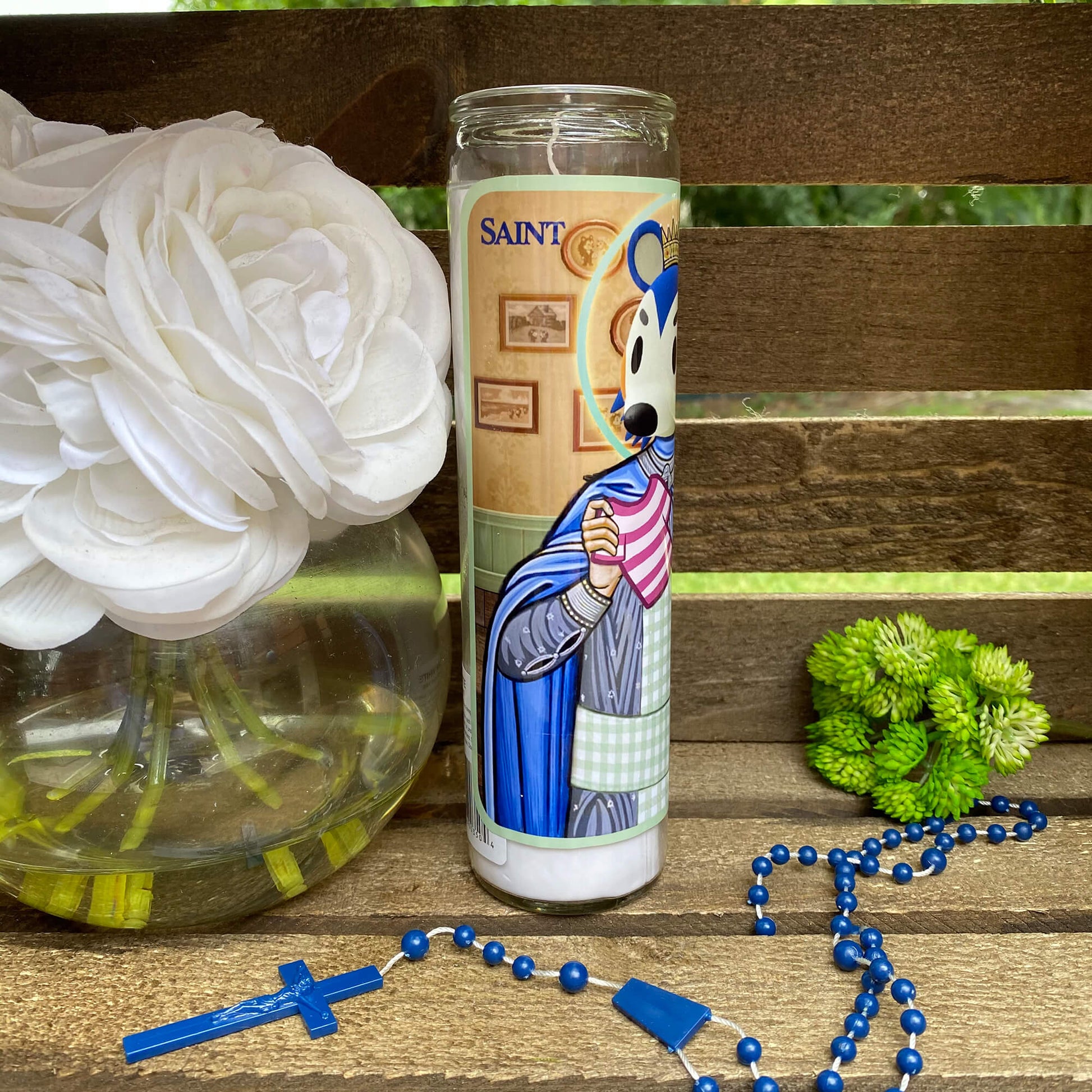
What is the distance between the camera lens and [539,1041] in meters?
0.40

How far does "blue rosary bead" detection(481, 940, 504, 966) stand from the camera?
0.44m

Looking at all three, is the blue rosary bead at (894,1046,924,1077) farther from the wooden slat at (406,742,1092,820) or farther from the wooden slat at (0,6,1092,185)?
the wooden slat at (0,6,1092,185)

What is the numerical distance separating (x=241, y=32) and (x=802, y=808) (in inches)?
20.1

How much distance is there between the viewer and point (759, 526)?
24.5 inches

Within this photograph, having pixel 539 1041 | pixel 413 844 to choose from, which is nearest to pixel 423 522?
pixel 413 844

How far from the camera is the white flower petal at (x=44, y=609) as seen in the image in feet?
1.23

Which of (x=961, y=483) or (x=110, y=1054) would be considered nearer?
(x=110, y=1054)

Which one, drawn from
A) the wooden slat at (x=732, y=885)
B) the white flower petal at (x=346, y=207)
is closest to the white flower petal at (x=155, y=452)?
the white flower petal at (x=346, y=207)

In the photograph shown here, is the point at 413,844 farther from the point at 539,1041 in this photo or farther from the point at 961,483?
the point at 961,483

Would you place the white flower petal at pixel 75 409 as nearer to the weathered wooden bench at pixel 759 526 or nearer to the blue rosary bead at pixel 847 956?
the weathered wooden bench at pixel 759 526

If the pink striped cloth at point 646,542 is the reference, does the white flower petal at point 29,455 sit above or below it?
above

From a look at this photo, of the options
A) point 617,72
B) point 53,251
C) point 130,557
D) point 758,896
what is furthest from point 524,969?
point 617,72

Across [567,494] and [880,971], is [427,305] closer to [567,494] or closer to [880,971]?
[567,494]

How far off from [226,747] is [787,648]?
35 cm
